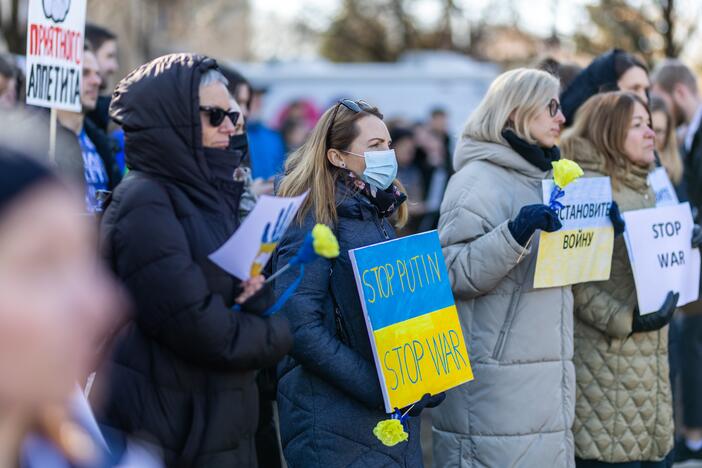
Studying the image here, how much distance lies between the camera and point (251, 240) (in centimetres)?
272

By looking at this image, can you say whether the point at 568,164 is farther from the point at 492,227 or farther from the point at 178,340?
the point at 178,340

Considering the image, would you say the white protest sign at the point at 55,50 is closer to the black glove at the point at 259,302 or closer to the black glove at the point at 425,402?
the black glove at the point at 259,302

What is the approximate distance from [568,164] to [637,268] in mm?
783

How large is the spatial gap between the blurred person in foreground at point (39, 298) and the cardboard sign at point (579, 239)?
3044 mm

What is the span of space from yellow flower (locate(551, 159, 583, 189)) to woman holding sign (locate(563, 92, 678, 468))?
2.47 ft

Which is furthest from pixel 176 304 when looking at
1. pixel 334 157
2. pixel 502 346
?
pixel 502 346

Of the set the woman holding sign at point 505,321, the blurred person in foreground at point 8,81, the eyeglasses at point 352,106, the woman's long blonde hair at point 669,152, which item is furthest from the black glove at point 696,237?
the blurred person in foreground at point 8,81

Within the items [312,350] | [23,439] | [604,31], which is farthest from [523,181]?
[604,31]

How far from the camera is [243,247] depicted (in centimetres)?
272

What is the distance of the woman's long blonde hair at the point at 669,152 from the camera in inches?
219

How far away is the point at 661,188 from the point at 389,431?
222 cm

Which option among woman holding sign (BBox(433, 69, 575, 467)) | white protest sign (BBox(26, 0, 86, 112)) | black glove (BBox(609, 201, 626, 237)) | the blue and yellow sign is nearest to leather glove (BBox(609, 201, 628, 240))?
black glove (BBox(609, 201, 626, 237))

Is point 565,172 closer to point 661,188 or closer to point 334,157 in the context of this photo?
point 334,157

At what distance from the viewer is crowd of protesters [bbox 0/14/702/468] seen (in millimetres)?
1165
